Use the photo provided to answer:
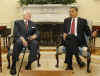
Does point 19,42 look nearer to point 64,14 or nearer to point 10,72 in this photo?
point 10,72

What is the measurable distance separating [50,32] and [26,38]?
68.7 inches

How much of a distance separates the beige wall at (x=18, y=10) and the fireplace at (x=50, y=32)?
28.8 inches

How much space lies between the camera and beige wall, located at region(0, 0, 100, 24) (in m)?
5.42

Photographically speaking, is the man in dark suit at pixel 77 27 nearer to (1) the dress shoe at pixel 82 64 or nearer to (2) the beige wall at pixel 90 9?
(1) the dress shoe at pixel 82 64

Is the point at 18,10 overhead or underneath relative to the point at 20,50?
overhead

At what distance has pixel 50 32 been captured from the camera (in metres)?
5.42

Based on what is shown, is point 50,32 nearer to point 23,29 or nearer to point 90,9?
point 90,9

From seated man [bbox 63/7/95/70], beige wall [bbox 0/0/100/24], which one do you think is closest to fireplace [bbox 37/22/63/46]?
beige wall [bbox 0/0/100/24]

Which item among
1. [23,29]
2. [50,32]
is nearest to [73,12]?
[23,29]

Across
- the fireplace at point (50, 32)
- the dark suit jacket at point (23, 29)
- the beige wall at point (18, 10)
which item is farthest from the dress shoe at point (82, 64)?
the beige wall at point (18, 10)

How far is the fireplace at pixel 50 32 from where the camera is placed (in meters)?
5.38

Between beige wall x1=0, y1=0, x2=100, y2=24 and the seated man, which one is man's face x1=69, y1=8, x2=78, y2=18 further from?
beige wall x1=0, y1=0, x2=100, y2=24

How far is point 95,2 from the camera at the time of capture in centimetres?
543

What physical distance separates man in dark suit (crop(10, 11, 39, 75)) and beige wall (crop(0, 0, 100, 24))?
1717 mm
